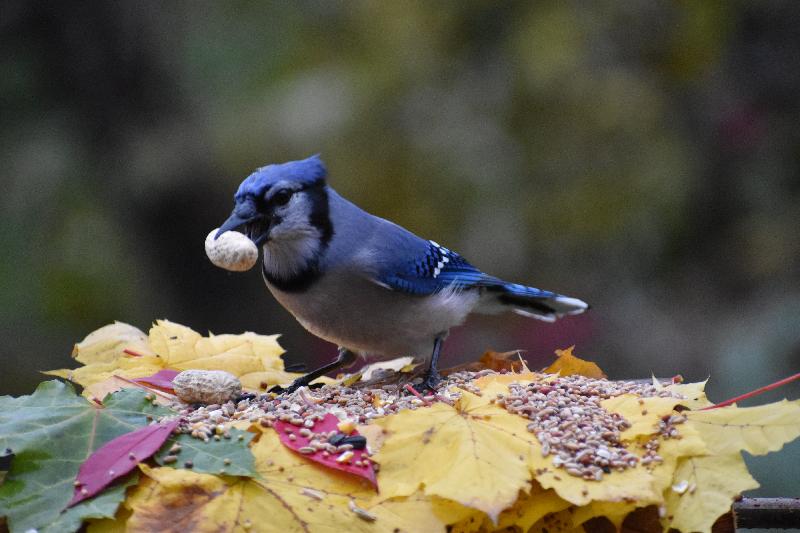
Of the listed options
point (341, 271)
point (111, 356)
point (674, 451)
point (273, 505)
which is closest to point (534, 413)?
point (674, 451)

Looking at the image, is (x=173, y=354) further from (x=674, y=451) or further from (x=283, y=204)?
(x=674, y=451)

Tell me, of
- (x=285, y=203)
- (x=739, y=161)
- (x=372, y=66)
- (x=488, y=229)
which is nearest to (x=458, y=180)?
(x=488, y=229)

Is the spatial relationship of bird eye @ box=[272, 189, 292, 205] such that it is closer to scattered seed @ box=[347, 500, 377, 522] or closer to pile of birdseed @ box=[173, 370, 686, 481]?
pile of birdseed @ box=[173, 370, 686, 481]

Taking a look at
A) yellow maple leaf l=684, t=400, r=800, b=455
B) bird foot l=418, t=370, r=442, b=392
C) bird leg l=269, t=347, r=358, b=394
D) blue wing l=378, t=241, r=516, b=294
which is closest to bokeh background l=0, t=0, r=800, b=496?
blue wing l=378, t=241, r=516, b=294

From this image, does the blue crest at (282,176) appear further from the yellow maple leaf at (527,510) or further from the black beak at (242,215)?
the yellow maple leaf at (527,510)

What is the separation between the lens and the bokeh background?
99.4 inches

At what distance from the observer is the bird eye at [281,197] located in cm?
141

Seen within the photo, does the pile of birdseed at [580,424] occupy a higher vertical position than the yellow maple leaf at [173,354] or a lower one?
lower

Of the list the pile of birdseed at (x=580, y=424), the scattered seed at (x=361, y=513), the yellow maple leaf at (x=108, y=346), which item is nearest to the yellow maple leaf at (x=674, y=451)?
the pile of birdseed at (x=580, y=424)

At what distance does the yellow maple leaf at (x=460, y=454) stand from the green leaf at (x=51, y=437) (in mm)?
261

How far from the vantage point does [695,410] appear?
3.49 ft

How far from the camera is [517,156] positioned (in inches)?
102

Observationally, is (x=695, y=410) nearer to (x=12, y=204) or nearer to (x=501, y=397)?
(x=501, y=397)

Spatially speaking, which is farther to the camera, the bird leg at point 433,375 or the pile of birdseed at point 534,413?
the bird leg at point 433,375
